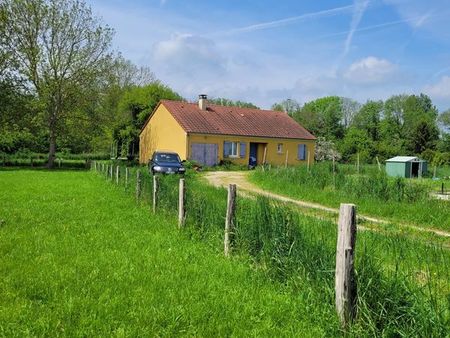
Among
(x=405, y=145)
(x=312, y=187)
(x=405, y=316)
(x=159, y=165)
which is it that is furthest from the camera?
(x=405, y=145)

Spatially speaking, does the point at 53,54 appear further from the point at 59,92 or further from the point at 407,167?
the point at 407,167

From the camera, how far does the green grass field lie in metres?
4.66

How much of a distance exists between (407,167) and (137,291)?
128ft

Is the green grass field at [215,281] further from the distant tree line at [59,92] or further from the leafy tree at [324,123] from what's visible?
the leafy tree at [324,123]

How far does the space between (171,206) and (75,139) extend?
3403cm

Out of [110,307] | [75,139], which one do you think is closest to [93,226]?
[110,307]

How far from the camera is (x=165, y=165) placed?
2630cm

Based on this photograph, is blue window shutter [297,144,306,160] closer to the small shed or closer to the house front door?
the house front door

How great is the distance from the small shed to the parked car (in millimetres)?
21395

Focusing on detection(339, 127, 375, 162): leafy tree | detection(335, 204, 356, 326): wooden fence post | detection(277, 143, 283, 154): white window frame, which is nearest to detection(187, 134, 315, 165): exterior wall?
detection(277, 143, 283, 154): white window frame

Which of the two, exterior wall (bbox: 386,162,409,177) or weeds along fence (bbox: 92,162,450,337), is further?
exterior wall (bbox: 386,162,409,177)

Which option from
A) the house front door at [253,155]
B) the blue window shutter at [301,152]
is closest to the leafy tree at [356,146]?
the blue window shutter at [301,152]

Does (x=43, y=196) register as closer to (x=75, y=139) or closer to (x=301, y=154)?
(x=75, y=139)

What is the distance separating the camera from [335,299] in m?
4.88
